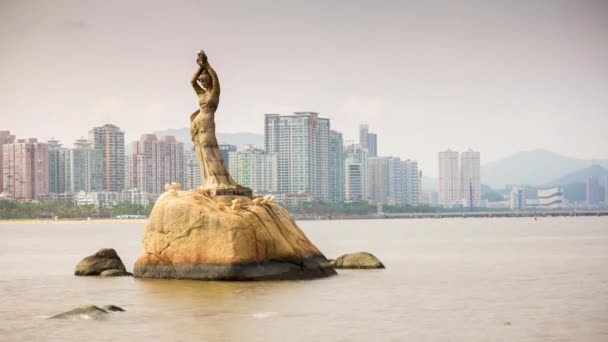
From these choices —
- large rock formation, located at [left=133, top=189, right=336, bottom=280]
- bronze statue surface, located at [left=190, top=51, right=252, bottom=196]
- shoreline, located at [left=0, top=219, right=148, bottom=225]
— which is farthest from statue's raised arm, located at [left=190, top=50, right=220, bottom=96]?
shoreline, located at [left=0, top=219, right=148, bottom=225]

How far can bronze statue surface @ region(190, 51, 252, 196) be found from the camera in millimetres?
34906

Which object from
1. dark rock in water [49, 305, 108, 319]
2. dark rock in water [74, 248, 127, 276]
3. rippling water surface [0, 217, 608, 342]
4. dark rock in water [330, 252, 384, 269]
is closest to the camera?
rippling water surface [0, 217, 608, 342]

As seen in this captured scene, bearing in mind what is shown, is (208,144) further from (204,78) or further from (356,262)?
(356,262)

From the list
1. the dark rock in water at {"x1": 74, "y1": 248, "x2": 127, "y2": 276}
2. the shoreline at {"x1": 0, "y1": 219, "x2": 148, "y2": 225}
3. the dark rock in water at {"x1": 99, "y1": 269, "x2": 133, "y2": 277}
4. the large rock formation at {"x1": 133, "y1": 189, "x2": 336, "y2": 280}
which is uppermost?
the large rock formation at {"x1": 133, "y1": 189, "x2": 336, "y2": 280}

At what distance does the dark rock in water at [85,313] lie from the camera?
85.2 ft

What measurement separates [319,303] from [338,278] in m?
7.41

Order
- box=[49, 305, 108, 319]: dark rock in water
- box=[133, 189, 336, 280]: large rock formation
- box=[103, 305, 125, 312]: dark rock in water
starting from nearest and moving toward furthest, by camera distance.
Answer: box=[49, 305, 108, 319]: dark rock in water
box=[103, 305, 125, 312]: dark rock in water
box=[133, 189, 336, 280]: large rock formation

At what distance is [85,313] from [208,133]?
34.5 feet

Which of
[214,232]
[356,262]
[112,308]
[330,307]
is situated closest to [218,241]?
[214,232]

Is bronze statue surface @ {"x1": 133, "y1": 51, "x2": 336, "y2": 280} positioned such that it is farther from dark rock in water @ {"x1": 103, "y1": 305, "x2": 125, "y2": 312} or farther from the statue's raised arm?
dark rock in water @ {"x1": 103, "y1": 305, "x2": 125, "y2": 312}

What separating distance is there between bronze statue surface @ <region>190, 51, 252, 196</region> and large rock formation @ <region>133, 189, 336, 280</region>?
0.67 meters

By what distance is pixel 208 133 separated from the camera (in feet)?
116

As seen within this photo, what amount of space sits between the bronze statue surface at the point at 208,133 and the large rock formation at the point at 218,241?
0.67 metres

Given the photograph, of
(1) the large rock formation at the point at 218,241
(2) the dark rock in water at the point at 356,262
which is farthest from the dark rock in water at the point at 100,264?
(2) the dark rock in water at the point at 356,262
